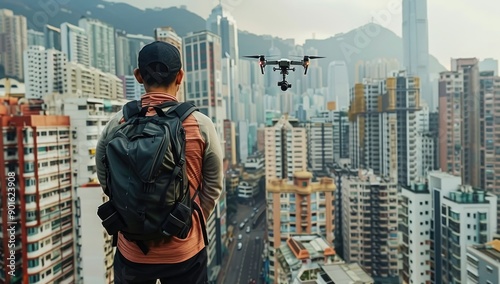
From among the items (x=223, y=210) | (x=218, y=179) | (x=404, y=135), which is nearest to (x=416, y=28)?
(x=404, y=135)

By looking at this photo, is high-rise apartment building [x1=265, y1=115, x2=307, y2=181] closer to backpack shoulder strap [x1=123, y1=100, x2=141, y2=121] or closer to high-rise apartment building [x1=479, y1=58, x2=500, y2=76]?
high-rise apartment building [x1=479, y1=58, x2=500, y2=76]

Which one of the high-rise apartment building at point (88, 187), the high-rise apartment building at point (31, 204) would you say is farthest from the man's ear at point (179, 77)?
the high-rise apartment building at point (31, 204)

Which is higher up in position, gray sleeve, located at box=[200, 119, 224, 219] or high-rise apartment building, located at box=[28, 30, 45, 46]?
high-rise apartment building, located at box=[28, 30, 45, 46]

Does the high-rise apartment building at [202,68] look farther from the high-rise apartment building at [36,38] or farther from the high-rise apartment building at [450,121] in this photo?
the high-rise apartment building at [450,121]

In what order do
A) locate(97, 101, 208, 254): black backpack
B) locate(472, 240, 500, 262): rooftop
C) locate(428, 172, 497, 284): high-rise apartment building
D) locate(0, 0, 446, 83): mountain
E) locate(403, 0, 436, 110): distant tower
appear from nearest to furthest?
locate(97, 101, 208, 254): black backpack → locate(472, 240, 500, 262): rooftop → locate(428, 172, 497, 284): high-rise apartment building → locate(0, 0, 446, 83): mountain → locate(403, 0, 436, 110): distant tower

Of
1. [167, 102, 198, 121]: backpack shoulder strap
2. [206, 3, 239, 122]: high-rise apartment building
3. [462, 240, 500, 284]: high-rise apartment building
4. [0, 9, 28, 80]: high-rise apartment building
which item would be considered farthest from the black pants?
[0, 9, 28, 80]: high-rise apartment building

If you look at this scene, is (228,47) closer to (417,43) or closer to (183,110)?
(417,43)
